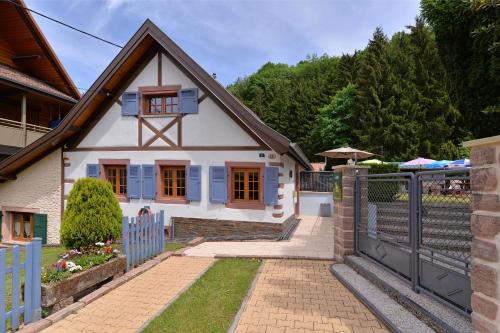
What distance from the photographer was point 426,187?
451 centimetres

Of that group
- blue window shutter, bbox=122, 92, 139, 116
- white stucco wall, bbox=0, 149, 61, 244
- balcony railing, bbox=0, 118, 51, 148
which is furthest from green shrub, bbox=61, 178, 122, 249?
balcony railing, bbox=0, 118, 51, 148

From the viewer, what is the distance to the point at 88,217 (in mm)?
7035

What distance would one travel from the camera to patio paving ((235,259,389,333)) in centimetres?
416

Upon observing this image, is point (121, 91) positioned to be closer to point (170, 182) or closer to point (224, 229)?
point (170, 182)

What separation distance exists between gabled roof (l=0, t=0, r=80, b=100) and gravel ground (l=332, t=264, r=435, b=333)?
56.7ft

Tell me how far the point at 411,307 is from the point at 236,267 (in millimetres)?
3617

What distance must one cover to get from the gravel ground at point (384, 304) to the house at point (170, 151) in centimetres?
447

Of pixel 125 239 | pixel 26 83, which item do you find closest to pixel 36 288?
pixel 125 239

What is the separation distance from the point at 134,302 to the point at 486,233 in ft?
15.9

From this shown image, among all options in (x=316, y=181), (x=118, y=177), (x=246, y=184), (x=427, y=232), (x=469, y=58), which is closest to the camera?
(x=427, y=232)

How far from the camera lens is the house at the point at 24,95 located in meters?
13.0

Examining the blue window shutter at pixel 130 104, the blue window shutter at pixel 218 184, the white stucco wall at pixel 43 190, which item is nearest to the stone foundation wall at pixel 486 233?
the blue window shutter at pixel 218 184

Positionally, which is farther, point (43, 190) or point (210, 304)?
point (43, 190)

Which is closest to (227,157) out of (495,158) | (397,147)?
(495,158)
